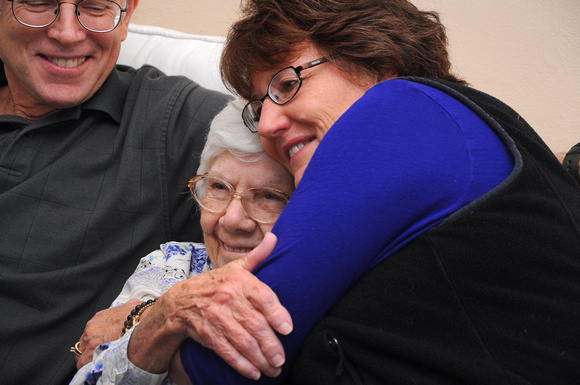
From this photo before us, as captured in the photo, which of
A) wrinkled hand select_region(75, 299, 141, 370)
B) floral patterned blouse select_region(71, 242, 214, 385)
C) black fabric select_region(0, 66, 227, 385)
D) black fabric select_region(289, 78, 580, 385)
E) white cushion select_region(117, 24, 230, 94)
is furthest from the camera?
white cushion select_region(117, 24, 230, 94)

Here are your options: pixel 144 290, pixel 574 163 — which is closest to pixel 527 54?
pixel 574 163

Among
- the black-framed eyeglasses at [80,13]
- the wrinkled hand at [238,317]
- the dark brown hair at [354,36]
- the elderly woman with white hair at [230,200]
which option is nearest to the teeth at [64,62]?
the black-framed eyeglasses at [80,13]

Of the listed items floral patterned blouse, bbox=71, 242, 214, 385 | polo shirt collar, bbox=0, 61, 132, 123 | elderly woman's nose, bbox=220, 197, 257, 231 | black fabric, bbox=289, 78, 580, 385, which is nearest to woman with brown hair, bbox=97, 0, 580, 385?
black fabric, bbox=289, 78, 580, 385

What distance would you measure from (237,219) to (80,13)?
0.99 m

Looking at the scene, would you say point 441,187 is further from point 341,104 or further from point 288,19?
point 288,19

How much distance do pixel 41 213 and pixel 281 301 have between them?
114 centimetres

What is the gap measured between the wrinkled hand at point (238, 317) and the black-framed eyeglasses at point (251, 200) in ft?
1.39

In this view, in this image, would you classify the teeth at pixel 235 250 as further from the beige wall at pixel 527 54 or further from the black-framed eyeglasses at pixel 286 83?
the beige wall at pixel 527 54

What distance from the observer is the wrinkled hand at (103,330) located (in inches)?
59.6

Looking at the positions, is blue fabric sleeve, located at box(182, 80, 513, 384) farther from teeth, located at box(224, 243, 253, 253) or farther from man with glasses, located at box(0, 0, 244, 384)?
man with glasses, located at box(0, 0, 244, 384)

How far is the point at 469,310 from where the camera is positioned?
38.6 inches

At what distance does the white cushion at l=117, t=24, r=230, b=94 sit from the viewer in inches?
95.7

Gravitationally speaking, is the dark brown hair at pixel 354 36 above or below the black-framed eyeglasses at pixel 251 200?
above

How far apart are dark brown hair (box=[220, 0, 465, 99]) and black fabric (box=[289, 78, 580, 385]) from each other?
462mm
